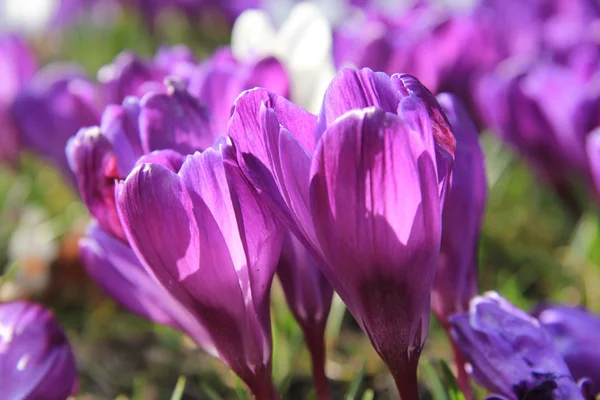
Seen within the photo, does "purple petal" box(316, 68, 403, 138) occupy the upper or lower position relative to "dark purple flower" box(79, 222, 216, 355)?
upper

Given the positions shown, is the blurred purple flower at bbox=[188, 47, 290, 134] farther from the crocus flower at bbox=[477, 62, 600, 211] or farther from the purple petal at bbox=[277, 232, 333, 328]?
the crocus flower at bbox=[477, 62, 600, 211]

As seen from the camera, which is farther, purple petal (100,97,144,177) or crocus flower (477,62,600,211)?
crocus flower (477,62,600,211)

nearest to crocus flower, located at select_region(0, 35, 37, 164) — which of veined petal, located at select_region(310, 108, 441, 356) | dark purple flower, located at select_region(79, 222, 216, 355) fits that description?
dark purple flower, located at select_region(79, 222, 216, 355)

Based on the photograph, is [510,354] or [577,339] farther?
[577,339]

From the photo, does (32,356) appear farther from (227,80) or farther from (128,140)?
(227,80)

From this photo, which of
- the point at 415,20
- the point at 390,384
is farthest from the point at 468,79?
the point at 390,384

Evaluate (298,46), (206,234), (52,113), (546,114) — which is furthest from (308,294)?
(52,113)
